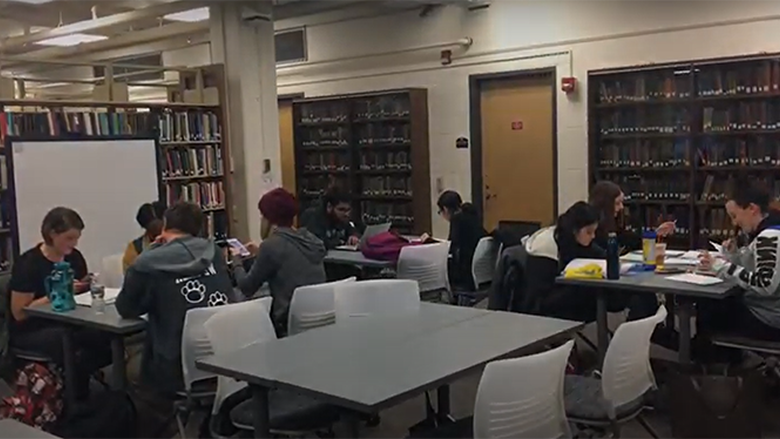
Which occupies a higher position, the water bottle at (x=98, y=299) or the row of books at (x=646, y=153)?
the row of books at (x=646, y=153)

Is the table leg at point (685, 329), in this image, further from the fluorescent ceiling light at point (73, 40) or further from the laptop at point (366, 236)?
the fluorescent ceiling light at point (73, 40)

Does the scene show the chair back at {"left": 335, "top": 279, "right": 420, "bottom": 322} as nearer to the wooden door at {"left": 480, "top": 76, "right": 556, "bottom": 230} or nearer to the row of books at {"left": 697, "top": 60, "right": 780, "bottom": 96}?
the row of books at {"left": 697, "top": 60, "right": 780, "bottom": 96}

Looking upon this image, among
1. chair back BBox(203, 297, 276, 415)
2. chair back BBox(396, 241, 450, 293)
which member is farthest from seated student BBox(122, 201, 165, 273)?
chair back BBox(203, 297, 276, 415)

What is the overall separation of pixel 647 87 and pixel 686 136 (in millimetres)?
594

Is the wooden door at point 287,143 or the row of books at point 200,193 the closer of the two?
the row of books at point 200,193

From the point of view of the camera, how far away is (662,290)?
395cm

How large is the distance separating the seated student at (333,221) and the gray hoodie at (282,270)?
5.86 feet

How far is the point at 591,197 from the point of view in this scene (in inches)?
211

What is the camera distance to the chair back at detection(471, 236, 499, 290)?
5.54 metres

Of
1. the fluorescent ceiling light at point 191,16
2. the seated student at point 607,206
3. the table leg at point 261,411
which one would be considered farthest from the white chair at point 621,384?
the fluorescent ceiling light at point 191,16

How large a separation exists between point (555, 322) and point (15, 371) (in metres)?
2.87

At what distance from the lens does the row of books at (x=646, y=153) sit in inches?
280

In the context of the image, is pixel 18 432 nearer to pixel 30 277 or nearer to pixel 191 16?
pixel 30 277

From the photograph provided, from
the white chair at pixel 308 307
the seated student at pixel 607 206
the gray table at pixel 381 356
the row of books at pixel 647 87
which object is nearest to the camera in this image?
the gray table at pixel 381 356
